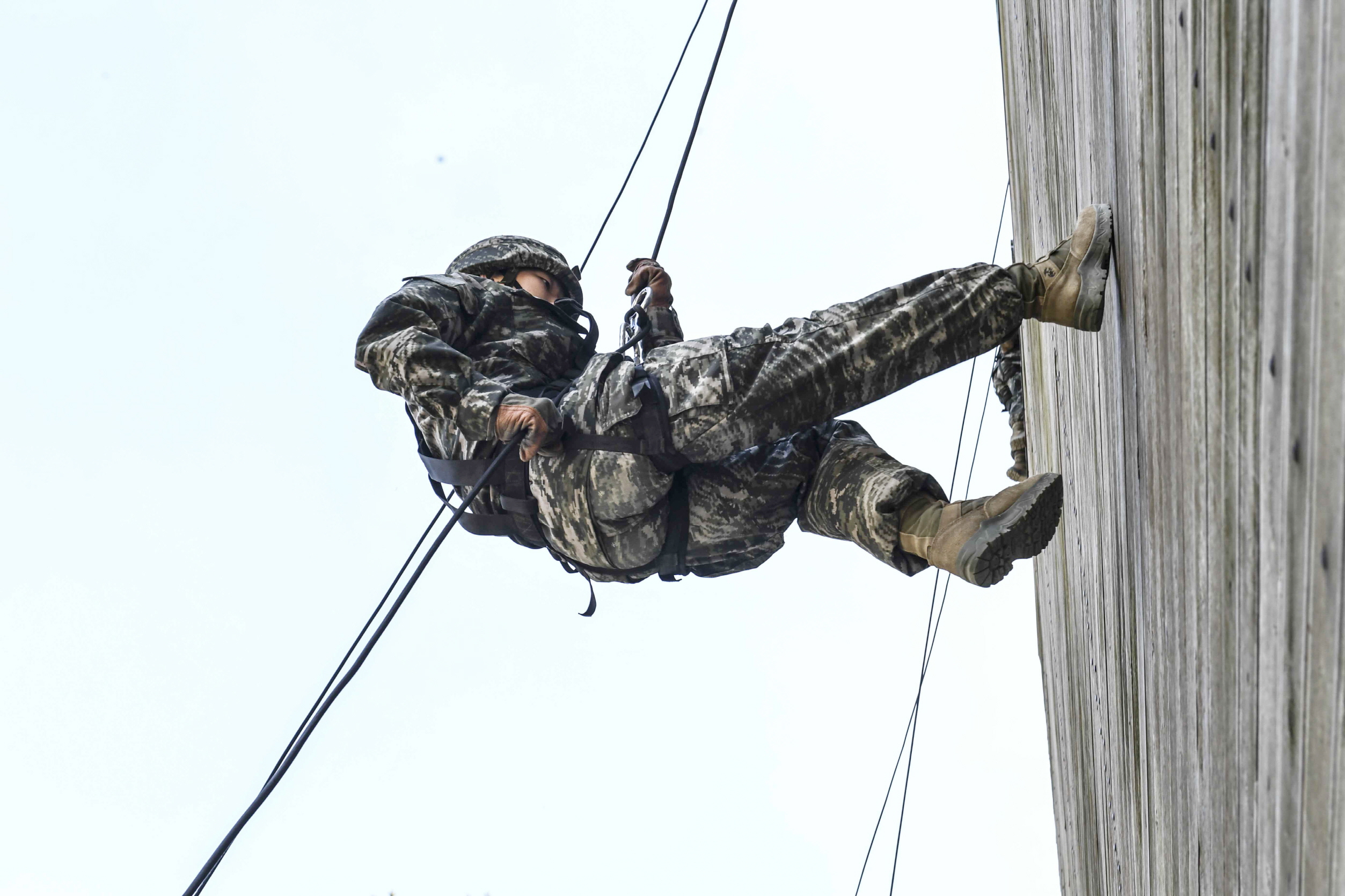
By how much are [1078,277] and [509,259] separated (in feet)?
6.72

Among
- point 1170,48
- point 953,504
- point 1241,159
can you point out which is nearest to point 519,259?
point 953,504

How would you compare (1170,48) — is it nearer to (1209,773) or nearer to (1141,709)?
(1209,773)

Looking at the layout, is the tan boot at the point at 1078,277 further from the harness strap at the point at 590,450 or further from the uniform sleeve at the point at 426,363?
the uniform sleeve at the point at 426,363

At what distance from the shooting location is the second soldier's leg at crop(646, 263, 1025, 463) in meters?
3.13

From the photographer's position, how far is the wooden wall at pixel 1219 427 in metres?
1.27

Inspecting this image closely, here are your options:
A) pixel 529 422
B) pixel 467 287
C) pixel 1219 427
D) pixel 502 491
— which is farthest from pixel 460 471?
pixel 1219 427

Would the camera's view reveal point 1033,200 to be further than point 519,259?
Yes

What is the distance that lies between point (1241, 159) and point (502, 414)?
7.26ft

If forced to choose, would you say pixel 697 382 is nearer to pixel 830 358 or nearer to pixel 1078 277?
pixel 830 358

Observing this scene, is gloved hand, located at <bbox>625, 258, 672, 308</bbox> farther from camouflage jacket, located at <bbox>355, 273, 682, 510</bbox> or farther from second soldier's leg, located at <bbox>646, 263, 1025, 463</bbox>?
second soldier's leg, located at <bbox>646, 263, 1025, 463</bbox>

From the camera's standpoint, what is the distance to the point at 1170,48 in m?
1.91

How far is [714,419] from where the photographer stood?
3.23m

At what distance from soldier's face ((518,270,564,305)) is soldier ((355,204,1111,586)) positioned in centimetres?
17

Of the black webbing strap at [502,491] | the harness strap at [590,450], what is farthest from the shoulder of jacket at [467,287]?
the black webbing strap at [502,491]
